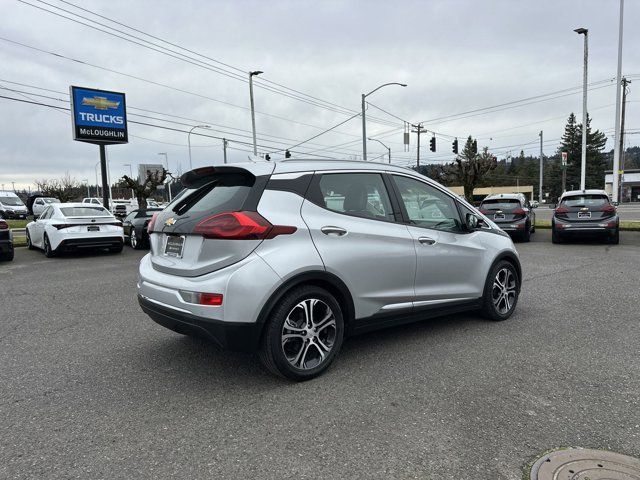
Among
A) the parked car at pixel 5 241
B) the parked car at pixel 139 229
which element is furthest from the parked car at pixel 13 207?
the parked car at pixel 5 241

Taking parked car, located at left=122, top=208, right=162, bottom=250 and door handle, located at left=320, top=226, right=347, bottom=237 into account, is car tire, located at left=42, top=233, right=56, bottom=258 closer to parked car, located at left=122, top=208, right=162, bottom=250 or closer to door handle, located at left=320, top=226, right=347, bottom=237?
parked car, located at left=122, top=208, right=162, bottom=250

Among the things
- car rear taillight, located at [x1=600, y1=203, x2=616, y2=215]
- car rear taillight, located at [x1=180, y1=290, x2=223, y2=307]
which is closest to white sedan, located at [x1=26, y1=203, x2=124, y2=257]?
car rear taillight, located at [x1=180, y1=290, x2=223, y2=307]

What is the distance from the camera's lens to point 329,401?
3.24 meters

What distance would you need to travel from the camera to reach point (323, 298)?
140 inches

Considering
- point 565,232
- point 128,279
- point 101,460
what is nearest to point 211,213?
point 101,460

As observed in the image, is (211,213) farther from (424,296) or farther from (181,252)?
(424,296)

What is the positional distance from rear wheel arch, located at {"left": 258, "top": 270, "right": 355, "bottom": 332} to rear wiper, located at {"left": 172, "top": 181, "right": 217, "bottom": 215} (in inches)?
43.3

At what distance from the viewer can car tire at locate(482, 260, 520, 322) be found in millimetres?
5066

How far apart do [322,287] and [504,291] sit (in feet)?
9.05

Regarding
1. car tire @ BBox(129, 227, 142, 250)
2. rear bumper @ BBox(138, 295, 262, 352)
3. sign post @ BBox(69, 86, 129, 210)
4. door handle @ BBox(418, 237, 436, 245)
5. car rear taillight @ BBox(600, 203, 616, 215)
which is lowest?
car tire @ BBox(129, 227, 142, 250)

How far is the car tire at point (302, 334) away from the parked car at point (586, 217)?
11.3m

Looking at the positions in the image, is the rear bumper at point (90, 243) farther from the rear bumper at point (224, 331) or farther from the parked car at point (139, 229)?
the rear bumper at point (224, 331)

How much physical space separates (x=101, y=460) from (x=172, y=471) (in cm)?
44

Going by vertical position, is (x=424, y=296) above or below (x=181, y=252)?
below
